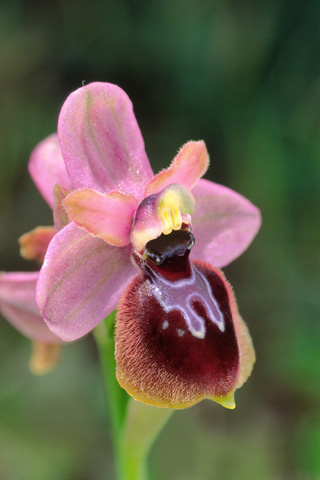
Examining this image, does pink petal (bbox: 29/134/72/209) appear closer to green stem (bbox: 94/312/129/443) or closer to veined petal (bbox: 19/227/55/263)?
veined petal (bbox: 19/227/55/263)

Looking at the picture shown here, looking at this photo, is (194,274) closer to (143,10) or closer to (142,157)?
(142,157)

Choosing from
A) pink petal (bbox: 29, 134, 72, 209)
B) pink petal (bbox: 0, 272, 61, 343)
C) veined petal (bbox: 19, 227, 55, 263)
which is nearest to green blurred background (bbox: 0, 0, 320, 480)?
pink petal (bbox: 0, 272, 61, 343)

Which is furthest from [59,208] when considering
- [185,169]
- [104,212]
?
[185,169]

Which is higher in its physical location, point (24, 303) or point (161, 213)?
point (161, 213)

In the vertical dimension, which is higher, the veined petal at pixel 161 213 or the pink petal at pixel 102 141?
the pink petal at pixel 102 141

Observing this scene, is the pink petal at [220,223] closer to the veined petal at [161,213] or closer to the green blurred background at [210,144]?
the veined petal at [161,213]

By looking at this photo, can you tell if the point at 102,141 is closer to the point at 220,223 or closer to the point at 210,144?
the point at 220,223

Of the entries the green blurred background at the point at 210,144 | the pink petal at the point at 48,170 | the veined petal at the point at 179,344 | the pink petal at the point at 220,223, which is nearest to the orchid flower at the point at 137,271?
the veined petal at the point at 179,344
